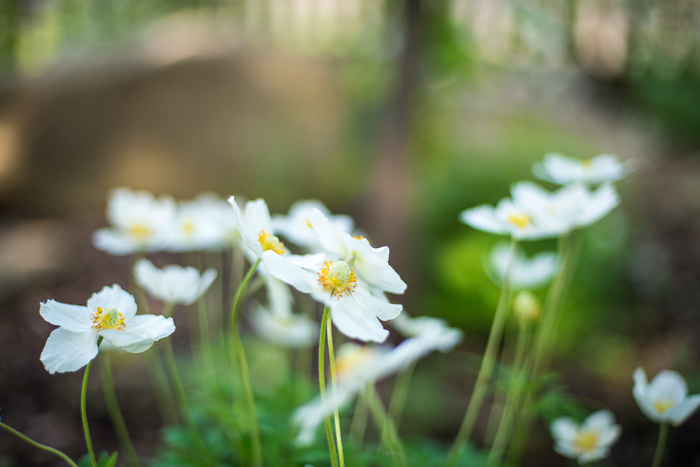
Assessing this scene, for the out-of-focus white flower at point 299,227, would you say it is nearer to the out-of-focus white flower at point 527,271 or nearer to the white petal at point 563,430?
the out-of-focus white flower at point 527,271

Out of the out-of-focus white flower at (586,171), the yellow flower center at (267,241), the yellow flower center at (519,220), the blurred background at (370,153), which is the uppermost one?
the out-of-focus white flower at (586,171)

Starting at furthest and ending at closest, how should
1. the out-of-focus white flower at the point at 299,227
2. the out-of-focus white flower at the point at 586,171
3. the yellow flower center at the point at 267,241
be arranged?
the out-of-focus white flower at the point at 586,171 < the out-of-focus white flower at the point at 299,227 < the yellow flower center at the point at 267,241

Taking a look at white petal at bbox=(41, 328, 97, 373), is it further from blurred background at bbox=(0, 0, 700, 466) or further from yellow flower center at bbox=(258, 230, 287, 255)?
blurred background at bbox=(0, 0, 700, 466)

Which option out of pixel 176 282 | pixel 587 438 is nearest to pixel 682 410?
pixel 587 438

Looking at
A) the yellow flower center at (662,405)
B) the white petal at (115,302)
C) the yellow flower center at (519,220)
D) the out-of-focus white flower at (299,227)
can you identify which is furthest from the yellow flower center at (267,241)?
the yellow flower center at (662,405)

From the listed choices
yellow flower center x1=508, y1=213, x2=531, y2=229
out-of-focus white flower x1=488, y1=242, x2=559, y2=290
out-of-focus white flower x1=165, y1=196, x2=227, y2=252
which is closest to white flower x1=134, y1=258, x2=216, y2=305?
out-of-focus white flower x1=165, y1=196, x2=227, y2=252

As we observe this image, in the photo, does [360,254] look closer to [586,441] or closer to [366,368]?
[366,368]
